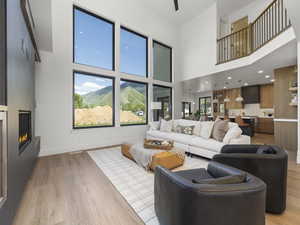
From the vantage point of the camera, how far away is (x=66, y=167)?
3059 mm

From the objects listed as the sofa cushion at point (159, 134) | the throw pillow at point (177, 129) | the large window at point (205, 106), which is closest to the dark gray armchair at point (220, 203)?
the sofa cushion at point (159, 134)

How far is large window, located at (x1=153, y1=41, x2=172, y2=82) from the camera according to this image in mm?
6583

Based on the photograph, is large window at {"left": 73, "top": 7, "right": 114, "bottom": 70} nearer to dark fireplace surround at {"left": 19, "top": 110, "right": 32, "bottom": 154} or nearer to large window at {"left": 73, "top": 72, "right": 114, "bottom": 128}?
large window at {"left": 73, "top": 72, "right": 114, "bottom": 128}

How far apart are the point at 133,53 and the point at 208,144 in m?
4.39

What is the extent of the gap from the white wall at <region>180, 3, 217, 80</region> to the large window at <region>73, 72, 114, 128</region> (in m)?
3.77

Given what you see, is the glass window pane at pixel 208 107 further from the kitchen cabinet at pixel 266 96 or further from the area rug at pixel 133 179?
the area rug at pixel 133 179

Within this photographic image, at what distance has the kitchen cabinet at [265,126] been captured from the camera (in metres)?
7.36

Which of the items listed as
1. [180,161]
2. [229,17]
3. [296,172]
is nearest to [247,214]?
[180,161]

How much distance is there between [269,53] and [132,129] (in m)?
4.59

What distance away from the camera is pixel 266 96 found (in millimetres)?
7949

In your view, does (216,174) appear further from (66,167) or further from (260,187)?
(66,167)

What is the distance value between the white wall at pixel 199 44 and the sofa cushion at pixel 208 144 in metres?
3.55

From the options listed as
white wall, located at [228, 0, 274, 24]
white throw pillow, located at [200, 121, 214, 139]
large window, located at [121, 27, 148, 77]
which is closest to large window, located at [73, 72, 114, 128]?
large window, located at [121, 27, 148, 77]

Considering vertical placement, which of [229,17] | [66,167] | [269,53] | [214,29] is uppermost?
[229,17]
